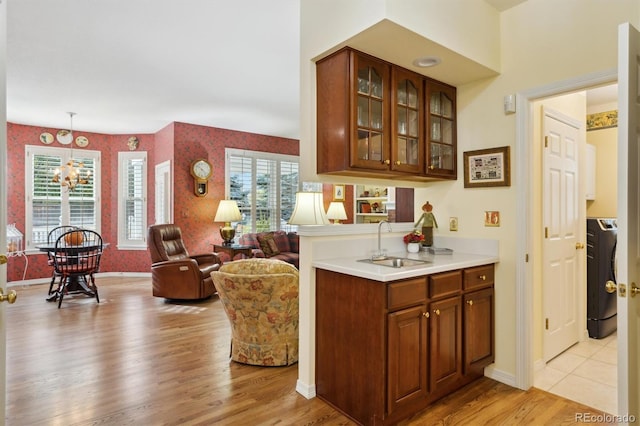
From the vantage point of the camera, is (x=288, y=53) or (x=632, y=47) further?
(x=288, y=53)

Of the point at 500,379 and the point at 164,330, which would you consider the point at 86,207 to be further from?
the point at 500,379

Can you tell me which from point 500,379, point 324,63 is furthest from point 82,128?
point 500,379

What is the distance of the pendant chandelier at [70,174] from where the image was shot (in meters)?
5.80

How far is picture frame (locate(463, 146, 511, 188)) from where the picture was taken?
2.75 m

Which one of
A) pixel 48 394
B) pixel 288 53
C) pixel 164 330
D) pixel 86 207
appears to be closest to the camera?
pixel 48 394

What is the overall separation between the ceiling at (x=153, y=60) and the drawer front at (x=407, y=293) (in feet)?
6.94

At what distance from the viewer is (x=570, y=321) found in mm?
3355

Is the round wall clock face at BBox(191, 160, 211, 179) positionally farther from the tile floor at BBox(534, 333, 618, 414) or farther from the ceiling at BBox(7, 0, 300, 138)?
the tile floor at BBox(534, 333, 618, 414)

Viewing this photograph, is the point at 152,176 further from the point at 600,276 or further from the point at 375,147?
the point at 600,276

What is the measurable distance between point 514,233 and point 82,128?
282 inches

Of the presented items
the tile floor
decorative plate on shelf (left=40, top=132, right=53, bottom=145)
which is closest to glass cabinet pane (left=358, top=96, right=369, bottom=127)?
the tile floor

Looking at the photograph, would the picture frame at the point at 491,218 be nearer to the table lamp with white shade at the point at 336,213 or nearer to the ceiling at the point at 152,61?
the ceiling at the point at 152,61

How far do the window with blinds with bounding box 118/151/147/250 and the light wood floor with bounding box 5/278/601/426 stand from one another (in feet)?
10.2

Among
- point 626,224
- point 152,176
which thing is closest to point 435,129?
point 626,224
